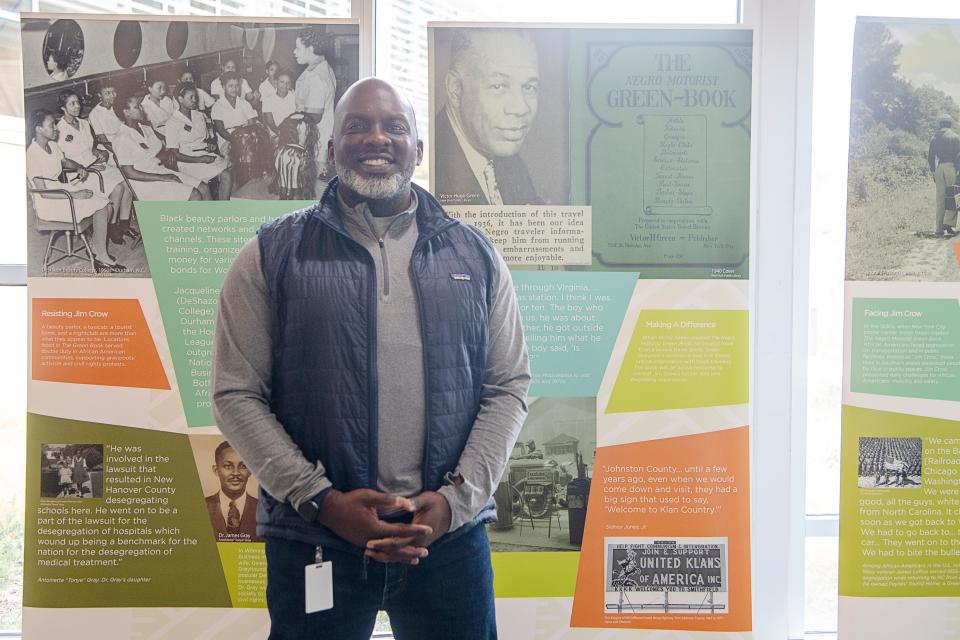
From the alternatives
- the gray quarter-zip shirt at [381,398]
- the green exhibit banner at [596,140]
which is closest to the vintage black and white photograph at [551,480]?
the green exhibit banner at [596,140]

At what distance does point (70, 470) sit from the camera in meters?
2.18

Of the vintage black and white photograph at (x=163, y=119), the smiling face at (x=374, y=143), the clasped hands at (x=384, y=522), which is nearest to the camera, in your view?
the clasped hands at (x=384, y=522)

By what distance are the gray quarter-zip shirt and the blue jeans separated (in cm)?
12

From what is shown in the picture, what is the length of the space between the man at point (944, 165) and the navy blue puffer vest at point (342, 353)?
4.98 feet

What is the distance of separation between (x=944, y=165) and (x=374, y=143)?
171 centimetres

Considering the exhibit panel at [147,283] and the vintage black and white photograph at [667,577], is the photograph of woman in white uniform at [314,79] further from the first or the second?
the vintage black and white photograph at [667,577]

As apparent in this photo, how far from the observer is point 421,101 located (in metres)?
2.39

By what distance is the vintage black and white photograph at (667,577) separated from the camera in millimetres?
2193

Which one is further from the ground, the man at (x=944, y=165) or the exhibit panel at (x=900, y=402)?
the man at (x=944, y=165)

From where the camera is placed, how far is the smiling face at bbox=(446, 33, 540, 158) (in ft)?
7.14

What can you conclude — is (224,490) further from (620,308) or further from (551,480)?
(620,308)

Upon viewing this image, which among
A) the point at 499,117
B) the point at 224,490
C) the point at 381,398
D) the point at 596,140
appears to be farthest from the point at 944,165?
the point at 224,490

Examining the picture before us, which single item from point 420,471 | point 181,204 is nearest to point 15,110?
point 181,204

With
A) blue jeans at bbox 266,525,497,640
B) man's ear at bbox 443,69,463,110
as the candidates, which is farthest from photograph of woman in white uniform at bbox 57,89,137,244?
blue jeans at bbox 266,525,497,640
